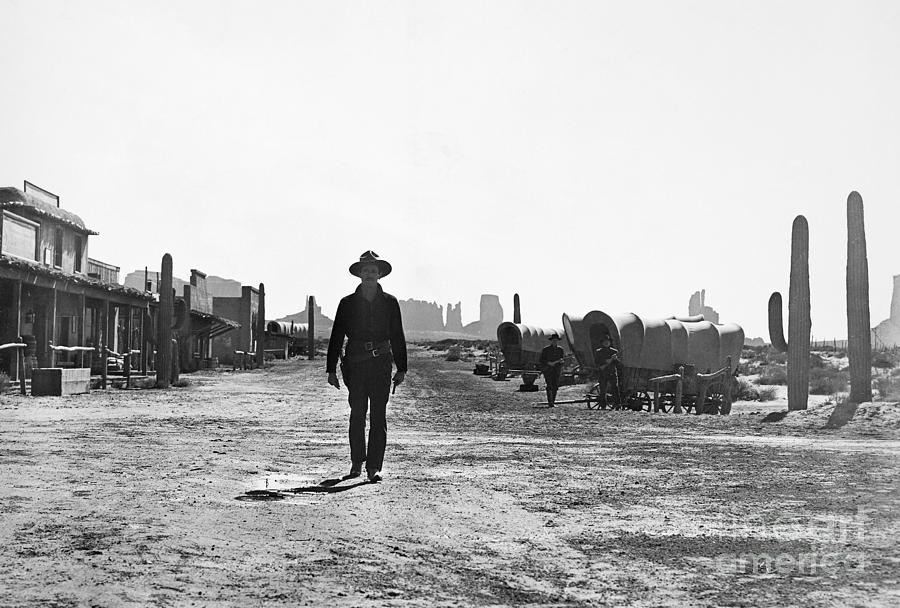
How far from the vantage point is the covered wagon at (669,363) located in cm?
1892

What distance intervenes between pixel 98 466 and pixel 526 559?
4771mm

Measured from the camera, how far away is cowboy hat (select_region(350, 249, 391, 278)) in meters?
7.32

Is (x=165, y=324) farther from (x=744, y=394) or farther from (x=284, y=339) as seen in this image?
(x=284, y=339)

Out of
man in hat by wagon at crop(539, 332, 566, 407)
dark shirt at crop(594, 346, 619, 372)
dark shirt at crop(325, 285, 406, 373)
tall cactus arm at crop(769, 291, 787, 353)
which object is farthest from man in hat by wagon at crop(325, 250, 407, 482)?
dark shirt at crop(594, 346, 619, 372)

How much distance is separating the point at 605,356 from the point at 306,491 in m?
14.1

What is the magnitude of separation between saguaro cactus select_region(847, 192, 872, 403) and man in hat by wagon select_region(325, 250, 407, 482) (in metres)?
10.8

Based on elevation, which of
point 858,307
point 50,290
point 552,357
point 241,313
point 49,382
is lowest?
point 49,382

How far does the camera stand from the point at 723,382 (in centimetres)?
1964

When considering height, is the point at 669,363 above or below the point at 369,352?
below

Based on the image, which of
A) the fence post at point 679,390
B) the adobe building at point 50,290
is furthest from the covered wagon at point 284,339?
the fence post at point 679,390

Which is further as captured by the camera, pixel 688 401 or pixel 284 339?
pixel 284 339

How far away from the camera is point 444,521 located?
17.8 ft

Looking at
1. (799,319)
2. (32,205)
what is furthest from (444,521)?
(32,205)

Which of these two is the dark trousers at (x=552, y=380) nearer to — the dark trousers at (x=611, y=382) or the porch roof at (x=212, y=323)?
the dark trousers at (x=611, y=382)
